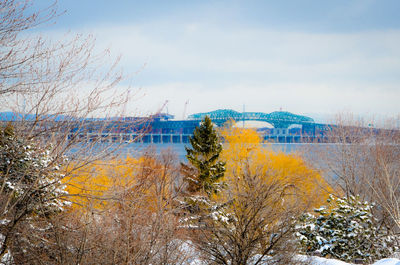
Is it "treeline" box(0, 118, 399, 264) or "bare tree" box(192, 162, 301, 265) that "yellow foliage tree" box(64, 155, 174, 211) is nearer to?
"treeline" box(0, 118, 399, 264)

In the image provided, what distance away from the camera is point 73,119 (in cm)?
826

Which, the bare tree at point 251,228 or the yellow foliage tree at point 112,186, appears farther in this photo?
the bare tree at point 251,228

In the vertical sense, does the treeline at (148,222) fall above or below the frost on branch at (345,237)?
above

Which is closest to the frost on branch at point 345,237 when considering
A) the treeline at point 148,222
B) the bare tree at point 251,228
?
the treeline at point 148,222

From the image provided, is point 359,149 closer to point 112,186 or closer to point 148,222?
point 148,222

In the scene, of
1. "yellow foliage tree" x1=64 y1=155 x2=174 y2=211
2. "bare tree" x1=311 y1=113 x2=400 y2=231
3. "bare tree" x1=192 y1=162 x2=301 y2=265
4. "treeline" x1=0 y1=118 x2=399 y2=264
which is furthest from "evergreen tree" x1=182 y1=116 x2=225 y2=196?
"bare tree" x1=192 y1=162 x2=301 y2=265

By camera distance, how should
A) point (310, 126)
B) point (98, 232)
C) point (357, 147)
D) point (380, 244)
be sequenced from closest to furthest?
point (98, 232)
point (380, 244)
point (357, 147)
point (310, 126)

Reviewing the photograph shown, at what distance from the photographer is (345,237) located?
15305 mm

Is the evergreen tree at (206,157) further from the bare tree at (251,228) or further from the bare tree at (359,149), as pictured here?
the bare tree at (251,228)

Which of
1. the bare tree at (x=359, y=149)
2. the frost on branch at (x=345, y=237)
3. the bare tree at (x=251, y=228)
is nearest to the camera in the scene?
the bare tree at (x=251, y=228)

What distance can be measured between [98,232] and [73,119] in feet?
8.96

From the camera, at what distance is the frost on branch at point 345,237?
1517cm

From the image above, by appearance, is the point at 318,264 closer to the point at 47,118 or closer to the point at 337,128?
the point at 47,118

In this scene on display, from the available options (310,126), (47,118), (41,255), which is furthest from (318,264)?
(310,126)
